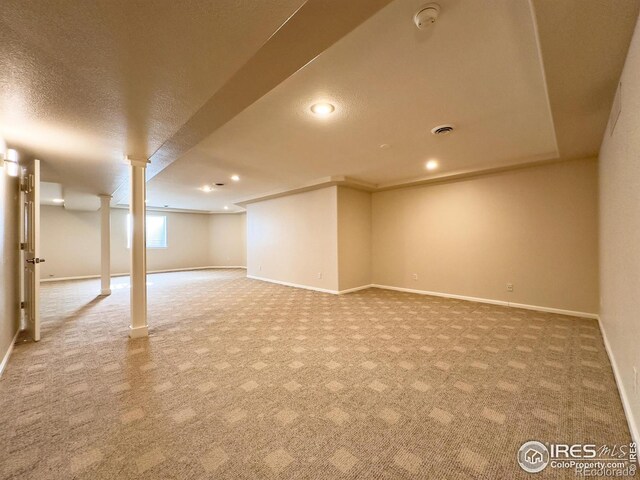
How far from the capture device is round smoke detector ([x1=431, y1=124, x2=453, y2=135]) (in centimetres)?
291

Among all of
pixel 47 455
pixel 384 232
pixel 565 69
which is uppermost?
pixel 565 69

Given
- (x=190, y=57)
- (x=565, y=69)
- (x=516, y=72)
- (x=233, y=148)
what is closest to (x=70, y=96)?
(x=190, y=57)

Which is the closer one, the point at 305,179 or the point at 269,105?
the point at 269,105

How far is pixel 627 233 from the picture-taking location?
1.80 metres

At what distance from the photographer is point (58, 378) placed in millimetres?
2301

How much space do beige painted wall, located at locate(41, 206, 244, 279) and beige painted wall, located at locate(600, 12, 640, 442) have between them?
10.3 metres

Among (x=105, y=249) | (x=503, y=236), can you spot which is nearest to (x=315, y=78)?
(x=503, y=236)

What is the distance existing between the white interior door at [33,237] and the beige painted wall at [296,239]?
4.35 m

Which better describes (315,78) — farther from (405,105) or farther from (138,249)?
(138,249)

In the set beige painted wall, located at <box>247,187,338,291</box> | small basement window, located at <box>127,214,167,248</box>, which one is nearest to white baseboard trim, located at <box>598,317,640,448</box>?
beige painted wall, located at <box>247,187,338,291</box>

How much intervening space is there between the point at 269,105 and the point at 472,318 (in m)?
3.85

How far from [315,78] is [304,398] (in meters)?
2.43

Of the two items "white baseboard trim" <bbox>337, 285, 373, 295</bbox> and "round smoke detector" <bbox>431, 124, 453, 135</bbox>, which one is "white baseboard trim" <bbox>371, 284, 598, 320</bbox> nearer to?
"white baseboard trim" <bbox>337, 285, 373, 295</bbox>

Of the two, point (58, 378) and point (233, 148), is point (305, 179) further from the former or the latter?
point (58, 378)
